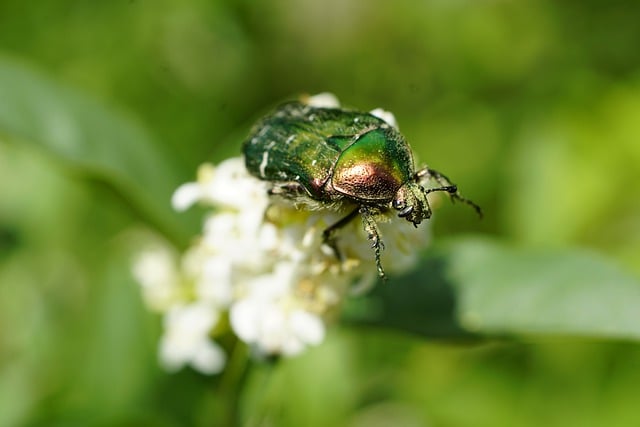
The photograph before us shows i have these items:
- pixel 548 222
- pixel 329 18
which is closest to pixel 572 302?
pixel 548 222

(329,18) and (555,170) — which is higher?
(329,18)

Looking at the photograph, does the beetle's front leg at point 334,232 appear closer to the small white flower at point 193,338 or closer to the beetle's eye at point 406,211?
the beetle's eye at point 406,211

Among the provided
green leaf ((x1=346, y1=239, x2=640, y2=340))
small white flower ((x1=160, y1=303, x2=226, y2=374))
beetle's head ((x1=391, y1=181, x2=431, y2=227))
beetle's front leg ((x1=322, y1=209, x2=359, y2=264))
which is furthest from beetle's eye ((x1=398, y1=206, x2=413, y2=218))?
small white flower ((x1=160, y1=303, x2=226, y2=374))

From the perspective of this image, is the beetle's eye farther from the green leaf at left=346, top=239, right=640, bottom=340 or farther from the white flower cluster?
the green leaf at left=346, top=239, right=640, bottom=340

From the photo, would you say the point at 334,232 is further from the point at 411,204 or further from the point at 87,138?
the point at 87,138

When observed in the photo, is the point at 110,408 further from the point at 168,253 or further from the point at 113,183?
the point at 113,183

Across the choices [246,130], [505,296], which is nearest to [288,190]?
[505,296]

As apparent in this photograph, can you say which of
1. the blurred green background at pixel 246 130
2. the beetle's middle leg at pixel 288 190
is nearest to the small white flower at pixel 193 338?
the blurred green background at pixel 246 130
